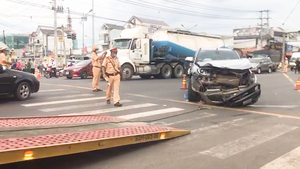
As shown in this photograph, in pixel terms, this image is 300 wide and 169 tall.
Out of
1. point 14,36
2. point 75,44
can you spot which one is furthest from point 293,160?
point 75,44

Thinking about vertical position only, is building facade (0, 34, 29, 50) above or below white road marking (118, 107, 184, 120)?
above

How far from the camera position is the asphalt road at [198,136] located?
14.6 ft

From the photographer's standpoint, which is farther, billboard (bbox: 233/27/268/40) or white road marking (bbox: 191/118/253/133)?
billboard (bbox: 233/27/268/40)

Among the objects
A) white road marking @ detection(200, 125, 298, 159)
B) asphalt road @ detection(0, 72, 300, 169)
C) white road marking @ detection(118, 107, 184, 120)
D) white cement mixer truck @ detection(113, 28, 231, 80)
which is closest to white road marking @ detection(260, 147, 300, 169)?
asphalt road @ detection(0, 72, 300, 169)

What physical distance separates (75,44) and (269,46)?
66.9m

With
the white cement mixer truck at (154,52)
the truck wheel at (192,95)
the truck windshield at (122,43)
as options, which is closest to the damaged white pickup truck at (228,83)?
the truck wheel at (192,95)

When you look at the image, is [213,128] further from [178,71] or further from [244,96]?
[178,71]

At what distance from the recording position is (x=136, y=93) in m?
12.3

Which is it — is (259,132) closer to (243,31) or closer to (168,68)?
(168,68)

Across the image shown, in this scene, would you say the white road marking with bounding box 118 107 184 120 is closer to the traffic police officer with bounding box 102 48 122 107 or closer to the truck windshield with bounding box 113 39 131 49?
the traffic police officer with bounding box 102 48 122 107

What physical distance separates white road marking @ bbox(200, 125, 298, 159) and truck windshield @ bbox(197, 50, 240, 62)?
14.8ft

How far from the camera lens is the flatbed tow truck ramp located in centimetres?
387

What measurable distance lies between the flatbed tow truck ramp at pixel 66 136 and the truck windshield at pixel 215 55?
17.2ft

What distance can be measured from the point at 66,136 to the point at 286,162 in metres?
3.25
